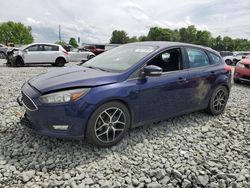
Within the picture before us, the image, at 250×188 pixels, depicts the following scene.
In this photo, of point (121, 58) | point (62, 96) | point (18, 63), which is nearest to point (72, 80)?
point (62, 96)

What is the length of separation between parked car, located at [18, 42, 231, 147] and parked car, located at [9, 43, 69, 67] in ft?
35.3

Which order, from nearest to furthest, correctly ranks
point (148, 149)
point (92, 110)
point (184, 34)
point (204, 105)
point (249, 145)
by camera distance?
point (92, 110) → point (148, 149) → point (249, 145) → point (204, 105) → point (184, 34)

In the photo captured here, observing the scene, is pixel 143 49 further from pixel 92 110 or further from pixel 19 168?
pixel 19 168

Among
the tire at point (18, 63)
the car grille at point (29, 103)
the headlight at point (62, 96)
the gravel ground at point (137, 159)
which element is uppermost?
the tire at point (18, 63)

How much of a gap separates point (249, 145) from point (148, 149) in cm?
165

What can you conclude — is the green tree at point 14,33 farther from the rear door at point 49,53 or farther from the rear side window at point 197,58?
the rear side window at point 197,58

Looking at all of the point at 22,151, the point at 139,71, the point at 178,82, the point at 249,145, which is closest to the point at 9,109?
the point at 22,151

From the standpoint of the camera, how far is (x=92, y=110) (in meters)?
3.12

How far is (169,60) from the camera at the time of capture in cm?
414

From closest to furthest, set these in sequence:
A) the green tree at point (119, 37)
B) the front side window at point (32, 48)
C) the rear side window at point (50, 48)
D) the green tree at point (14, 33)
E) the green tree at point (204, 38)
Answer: the front side window at point (32, 48), the rear side window at point (50, 48), the green tree at point (14, 33), the green tree at point (204, 38), the green tree at point (119, 37)

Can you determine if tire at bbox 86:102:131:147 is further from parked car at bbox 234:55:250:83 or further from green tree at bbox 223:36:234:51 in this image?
green tree at bbox 223:36:234:51

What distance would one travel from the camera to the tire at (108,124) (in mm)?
3195

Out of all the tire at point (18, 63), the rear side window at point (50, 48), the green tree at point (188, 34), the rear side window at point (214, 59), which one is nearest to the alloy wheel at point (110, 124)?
the rear side window at point (214, 59)

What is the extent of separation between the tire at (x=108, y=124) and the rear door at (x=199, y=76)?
4.81 feet
